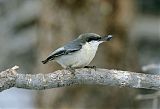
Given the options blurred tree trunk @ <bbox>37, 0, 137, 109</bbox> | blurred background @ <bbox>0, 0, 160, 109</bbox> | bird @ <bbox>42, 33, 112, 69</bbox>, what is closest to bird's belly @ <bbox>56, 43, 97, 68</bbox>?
bird @ <bbox>42, 33, 112, 69</bbox>

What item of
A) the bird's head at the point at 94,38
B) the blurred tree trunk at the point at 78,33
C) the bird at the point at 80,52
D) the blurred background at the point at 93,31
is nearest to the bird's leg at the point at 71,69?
the bird at the point at 80,52

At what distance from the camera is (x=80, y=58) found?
10.7 ft

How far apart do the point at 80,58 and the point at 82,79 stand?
13 centimetres

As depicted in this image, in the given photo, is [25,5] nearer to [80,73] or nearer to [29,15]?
[29,15]

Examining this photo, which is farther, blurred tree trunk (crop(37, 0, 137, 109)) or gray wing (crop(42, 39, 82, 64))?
blurred tree trunk (crop(37, 0, 137, 109))

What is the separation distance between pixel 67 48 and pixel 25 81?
0.36m

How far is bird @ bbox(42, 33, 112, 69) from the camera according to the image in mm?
3252

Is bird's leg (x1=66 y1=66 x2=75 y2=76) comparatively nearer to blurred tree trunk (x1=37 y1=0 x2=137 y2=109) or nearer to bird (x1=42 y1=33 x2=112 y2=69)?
bird (x1=42 y1=33 x2=112 y2=69)

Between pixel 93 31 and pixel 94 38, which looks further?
pixel 93 31

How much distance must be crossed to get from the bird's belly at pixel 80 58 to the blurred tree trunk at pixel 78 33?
1.94m

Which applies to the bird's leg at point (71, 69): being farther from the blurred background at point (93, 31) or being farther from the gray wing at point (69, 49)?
the blurred background at point (93, 31)

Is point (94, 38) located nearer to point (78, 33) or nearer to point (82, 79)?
point (82, 79)

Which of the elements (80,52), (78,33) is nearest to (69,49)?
(80,52)

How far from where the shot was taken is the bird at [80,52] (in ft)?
10.7
